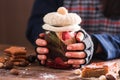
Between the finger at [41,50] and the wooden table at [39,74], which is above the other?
the finger at [41,50]

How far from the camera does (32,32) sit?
126cm

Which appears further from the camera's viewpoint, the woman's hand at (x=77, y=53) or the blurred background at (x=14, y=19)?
the blurred background at (x=14, y=19)

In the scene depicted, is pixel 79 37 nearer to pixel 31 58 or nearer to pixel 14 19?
pixel 31 58

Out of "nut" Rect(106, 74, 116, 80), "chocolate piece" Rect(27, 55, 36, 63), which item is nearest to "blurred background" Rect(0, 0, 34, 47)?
"chocolate piece" Rect(27, 55, 36, 63)

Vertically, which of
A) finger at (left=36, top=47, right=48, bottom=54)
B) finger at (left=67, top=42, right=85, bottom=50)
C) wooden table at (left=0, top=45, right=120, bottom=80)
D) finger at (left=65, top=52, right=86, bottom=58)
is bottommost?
wooden table at (left=0, top=45, right=120, bottom=80)

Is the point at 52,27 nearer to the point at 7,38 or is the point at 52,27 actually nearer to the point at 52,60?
the point at 52,60

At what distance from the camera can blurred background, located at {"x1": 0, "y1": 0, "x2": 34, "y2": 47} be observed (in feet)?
6.81

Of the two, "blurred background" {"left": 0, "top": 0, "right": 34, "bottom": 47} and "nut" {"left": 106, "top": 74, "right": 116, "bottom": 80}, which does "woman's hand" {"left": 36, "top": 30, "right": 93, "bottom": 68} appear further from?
"blurred background" {"left": 0, "top": 0, "right": 34, "bottom": 47}

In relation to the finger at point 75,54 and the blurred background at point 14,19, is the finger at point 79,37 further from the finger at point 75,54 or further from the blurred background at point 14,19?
the blurred background at point 14,19

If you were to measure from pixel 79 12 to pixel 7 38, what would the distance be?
100cm

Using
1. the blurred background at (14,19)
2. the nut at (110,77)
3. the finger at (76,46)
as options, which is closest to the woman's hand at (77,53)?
the finger at (76,46)

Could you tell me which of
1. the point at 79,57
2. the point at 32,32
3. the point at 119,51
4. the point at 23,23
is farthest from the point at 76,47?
the point at 23,23

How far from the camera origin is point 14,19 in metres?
2.10

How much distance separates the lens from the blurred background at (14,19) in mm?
2074
